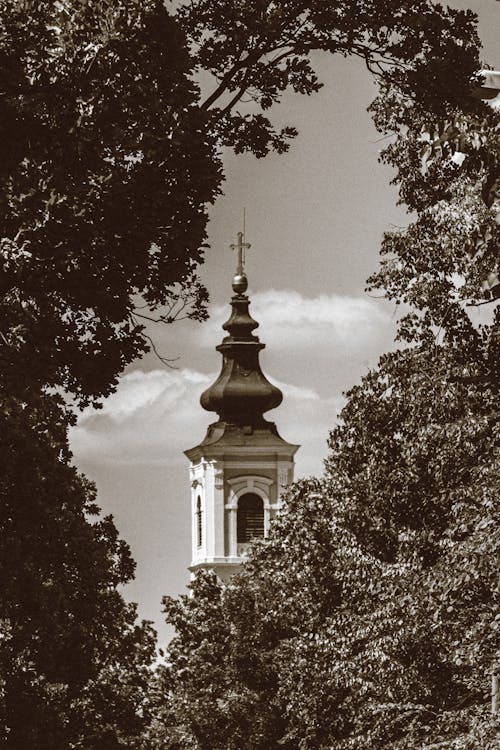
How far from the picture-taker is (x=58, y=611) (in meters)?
35.4

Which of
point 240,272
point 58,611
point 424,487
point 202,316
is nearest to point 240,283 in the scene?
point 240,272

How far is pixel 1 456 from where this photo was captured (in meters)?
20.7

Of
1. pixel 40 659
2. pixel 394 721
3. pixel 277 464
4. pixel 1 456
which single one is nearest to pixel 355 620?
pixel 394 721

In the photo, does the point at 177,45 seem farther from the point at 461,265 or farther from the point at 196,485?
the point at 196,485

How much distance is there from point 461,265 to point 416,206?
3.67 ft

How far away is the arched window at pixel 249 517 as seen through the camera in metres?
130

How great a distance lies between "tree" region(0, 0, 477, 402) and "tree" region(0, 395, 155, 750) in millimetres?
8818

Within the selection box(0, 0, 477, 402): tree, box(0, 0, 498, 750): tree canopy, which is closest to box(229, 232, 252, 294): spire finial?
box(0, 0, 498, 750): tree canopy

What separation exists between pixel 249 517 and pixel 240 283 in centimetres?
1564

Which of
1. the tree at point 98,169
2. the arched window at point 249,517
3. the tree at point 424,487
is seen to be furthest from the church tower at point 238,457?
the tree at point 98,169

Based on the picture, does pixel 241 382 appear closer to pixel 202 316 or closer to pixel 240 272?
pixel 240 272

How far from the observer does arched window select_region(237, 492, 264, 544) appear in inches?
5113

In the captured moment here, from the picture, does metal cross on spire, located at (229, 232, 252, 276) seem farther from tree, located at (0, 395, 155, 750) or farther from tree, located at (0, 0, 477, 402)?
tree, located at (0, 0, 477, 402)

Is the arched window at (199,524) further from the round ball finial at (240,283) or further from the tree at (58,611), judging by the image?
the tree at (58,611)
